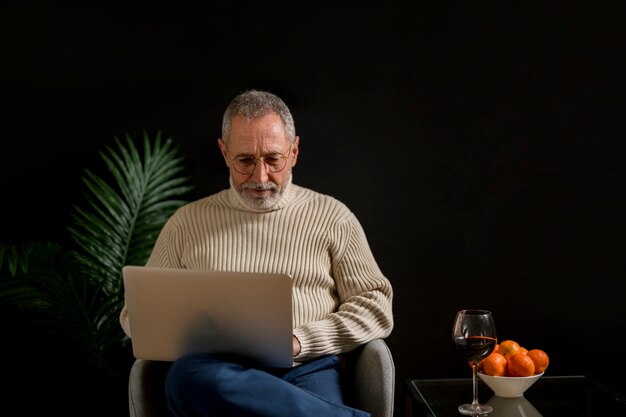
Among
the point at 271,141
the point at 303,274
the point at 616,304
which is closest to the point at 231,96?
the point at 271,141

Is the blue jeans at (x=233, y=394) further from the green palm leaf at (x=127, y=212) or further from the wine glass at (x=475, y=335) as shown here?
the green palm leaf at (x=127, y=212)

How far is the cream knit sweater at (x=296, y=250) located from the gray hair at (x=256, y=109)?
21 centimetres

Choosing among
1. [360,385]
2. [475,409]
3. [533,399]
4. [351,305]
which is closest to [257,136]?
[351,305]

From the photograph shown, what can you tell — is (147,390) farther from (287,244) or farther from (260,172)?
(260,172)

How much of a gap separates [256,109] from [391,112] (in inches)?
35.3

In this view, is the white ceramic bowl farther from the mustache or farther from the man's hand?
the mustache

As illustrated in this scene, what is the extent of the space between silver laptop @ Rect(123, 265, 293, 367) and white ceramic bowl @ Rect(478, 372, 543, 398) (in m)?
0.61

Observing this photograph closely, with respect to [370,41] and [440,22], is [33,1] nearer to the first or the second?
[370,41]

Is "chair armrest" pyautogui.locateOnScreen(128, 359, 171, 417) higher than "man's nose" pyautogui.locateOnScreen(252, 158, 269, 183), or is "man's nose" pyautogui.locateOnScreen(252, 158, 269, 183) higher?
"man's nose" pyautogui.locateOnScreen(252, 158, 269, 183)

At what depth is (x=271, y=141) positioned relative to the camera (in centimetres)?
240

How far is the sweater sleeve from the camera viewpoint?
89.0 inches

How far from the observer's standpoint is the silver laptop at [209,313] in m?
1.95

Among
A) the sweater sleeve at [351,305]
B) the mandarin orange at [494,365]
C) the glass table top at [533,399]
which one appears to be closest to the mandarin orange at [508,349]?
the mandarin orange at [494,365]

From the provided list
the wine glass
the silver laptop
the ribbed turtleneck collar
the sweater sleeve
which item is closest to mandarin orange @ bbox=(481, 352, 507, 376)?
the wine glass
